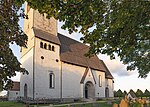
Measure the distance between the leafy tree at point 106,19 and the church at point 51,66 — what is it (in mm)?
26861

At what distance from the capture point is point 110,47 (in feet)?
32.3

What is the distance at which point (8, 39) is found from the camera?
53.4 ft

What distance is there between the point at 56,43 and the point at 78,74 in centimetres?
800

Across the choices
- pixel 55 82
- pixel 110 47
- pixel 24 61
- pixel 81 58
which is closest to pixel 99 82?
pixel 81 58

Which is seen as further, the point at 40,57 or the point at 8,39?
the point at 40,57

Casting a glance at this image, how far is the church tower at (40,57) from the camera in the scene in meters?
35.6

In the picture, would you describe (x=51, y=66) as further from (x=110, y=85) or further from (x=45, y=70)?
(x=110, y=85)

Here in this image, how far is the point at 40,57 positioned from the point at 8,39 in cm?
2017

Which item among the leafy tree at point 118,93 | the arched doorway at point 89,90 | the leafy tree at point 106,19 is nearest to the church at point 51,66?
the arched doorway at point 89,90

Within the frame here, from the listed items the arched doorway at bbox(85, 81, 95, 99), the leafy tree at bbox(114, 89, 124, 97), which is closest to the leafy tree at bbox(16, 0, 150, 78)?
the arched doorway at bbox(85, 81, 95, 99)

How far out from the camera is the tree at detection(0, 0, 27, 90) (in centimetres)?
1577

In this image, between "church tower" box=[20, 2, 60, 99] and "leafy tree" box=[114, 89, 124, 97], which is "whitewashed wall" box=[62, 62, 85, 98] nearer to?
"church tower" box=[20, 2, 60, 99]

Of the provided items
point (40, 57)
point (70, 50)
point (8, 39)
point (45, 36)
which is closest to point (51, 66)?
point (40, 57)

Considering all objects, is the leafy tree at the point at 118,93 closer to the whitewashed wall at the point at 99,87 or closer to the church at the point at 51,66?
the whitewashed wall at the point at 99,87
